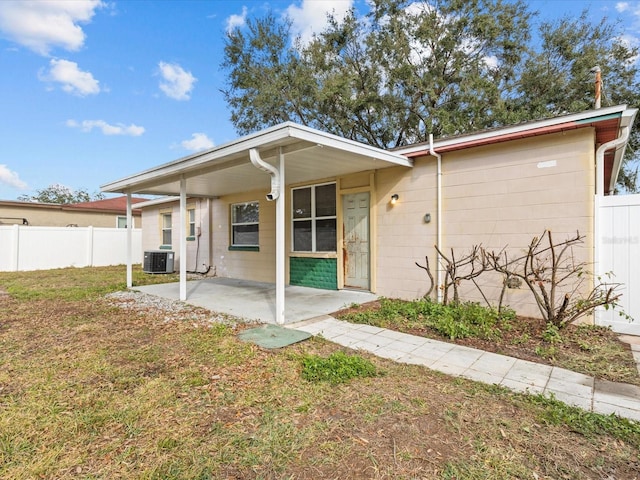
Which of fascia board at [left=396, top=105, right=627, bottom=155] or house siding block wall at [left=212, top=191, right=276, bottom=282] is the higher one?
fascia board at [left=396, top=105, right=627, bottom=155]

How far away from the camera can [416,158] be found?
6016 mm

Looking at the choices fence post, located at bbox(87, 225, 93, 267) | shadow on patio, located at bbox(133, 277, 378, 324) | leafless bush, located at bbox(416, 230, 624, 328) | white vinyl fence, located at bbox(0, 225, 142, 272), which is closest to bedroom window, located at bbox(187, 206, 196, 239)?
shadow on patio, located at bbox(133, 277, 378, 324)

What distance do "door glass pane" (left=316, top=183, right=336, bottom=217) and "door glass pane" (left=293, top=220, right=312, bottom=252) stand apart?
48 cm

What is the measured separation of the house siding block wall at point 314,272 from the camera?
741 centimetres

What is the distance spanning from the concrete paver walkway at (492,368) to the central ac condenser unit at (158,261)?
8403 millimetres

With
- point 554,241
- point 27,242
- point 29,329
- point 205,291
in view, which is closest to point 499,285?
point 554,241

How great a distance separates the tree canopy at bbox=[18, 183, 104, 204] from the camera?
35222mm

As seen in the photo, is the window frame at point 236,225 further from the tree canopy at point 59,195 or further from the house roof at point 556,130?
the tree canopy at point 59,195

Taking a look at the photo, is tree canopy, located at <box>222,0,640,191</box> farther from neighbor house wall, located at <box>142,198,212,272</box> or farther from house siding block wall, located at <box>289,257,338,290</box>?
house siding block wall, located at <box>289,257,338,290</box>

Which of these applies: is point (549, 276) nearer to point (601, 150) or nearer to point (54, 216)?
point (601, 150)

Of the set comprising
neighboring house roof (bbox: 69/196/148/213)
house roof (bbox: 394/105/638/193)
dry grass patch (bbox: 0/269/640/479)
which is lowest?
dry grass patch (bbox: 0/269/640/479)

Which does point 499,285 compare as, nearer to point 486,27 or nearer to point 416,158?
point 416,158

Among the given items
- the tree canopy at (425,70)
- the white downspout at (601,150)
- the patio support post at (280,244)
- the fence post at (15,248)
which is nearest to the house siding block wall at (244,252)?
the patio support post at (280,244)

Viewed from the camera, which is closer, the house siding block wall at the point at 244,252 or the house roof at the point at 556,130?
the house roof at the point at 556,130
